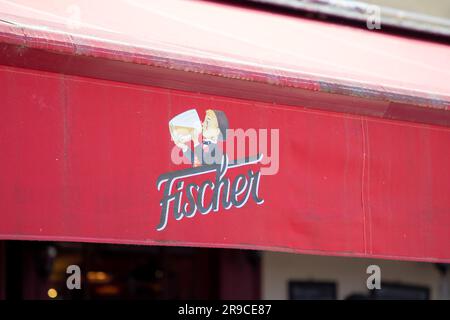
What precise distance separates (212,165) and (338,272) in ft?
11.2

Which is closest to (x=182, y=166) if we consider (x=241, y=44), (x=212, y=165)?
(x=212, y=165)

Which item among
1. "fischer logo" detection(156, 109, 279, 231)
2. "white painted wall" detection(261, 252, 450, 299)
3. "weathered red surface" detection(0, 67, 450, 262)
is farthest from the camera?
"white painted wall" detection(261, 252, 450, 299)

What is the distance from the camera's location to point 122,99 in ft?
12.6

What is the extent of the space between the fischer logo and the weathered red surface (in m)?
0.04

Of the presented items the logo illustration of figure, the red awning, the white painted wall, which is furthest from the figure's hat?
the white painted wall

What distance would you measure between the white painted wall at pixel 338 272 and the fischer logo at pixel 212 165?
271 cm

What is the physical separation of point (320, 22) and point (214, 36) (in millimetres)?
1022

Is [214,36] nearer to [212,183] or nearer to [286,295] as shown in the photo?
[212,183]

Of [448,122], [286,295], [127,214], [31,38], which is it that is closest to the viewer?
[31,38]

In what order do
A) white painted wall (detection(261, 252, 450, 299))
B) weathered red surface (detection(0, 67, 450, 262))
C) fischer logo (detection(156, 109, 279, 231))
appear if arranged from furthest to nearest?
white painted wall (detection(261, 252, 450, 299)), fischer logo (detection(156, 109, 279, 231)), weathered red surface (detection(0, 67, 450, 262))

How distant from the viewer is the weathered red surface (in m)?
3.58

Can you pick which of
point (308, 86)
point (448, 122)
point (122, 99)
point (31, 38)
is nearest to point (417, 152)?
point (448, 122)

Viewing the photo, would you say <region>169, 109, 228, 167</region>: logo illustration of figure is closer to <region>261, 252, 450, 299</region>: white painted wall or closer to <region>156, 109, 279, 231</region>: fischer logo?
<region>156, 109, 279, 231</region>: fischer logo

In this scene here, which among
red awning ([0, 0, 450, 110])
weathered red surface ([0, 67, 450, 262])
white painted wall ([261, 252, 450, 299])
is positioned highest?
red awning ([0, 0, 450, 110])
